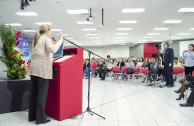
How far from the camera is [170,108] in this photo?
116 inches

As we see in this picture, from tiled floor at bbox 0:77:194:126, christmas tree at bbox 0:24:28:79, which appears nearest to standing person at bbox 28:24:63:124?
tiled floor at bbox 0:77:194:126

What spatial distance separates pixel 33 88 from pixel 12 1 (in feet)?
17.1

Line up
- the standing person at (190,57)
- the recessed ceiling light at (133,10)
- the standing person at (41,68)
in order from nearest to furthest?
the standing person at (41,68) → the standing person at (190,57) → the recessed ceiling light at (133,10)

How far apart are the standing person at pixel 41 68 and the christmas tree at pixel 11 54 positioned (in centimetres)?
78

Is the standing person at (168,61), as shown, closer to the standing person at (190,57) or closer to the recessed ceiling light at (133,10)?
the standing person at (190,57)

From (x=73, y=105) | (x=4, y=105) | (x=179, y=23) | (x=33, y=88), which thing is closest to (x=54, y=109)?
(x=73, y=105)

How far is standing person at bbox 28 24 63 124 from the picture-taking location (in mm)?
2023

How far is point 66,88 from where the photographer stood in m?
2.18

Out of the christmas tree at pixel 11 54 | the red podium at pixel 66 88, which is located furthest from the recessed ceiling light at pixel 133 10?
the christmas tree at pixel 11 54

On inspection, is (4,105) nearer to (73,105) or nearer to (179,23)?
(73,105)

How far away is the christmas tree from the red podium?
93 cm

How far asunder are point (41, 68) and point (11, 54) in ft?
3.18

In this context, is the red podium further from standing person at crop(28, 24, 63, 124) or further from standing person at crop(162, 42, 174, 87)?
standing person at crop(162, 42, 174, 87)

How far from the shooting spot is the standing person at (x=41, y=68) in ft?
6.64
